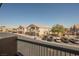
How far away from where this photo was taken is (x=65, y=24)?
222cm

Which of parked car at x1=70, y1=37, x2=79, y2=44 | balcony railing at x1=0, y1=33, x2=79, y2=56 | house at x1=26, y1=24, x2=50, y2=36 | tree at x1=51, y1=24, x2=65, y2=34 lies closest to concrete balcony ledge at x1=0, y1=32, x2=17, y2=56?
balcony railing at x1=0, y1=33, x2=79, y2=56

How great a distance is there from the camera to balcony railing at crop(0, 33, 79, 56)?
2.19 meters

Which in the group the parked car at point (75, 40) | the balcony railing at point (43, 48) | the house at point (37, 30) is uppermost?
the house at point (37, 30)

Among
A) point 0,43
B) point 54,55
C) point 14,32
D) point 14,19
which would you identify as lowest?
point 54,55

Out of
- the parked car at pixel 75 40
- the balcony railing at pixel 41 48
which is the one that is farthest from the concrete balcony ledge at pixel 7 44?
the parked car at pixel 75 40

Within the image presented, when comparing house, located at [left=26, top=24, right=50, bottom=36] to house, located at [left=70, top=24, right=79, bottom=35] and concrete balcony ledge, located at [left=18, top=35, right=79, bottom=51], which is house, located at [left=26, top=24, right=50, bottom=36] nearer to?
concrete balcony ledge, located at [left=18, top=35, right=79, bottom=51]

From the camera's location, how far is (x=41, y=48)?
2332 millimetres

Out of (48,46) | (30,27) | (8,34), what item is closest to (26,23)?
(30,27)

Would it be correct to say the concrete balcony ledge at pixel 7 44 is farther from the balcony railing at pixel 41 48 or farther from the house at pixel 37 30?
the house at pixel 37 30

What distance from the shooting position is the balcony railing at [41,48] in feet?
7.18

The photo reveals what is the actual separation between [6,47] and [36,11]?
604 millimetres

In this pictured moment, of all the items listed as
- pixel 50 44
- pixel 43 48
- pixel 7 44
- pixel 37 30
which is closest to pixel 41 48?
pixel 43 48

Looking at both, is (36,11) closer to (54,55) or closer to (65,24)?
(65,24)

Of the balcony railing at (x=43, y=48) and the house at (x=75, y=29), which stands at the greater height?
the house at (x=75, y=29)
